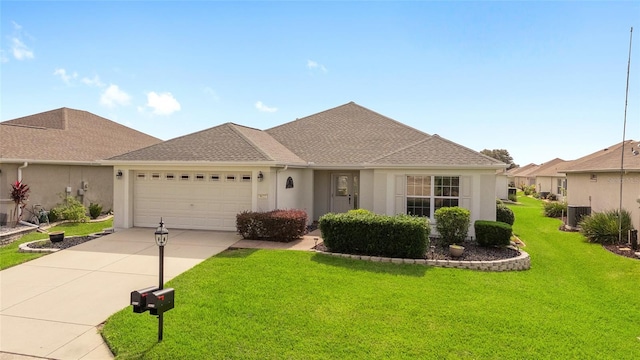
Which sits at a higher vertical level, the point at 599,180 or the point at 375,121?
the point at 375,121

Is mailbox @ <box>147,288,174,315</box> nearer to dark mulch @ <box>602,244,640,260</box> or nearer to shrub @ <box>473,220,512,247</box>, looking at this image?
shrub @ <box>473,220,512,247</box>

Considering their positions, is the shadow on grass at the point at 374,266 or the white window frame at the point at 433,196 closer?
the shadow on grass at the point at 374,266

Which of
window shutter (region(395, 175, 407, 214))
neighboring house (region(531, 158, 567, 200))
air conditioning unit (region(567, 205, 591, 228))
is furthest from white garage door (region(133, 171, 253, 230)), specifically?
neighboring house (region(531, 158, 567, 200))

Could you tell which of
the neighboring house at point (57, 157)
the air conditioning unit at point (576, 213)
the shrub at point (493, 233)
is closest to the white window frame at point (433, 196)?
the shrub at point (493, 233)

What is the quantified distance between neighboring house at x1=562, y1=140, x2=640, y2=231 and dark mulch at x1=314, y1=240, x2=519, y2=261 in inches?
257

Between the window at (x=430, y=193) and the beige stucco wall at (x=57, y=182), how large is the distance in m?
16.7

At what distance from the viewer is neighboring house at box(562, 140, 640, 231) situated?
13633mm

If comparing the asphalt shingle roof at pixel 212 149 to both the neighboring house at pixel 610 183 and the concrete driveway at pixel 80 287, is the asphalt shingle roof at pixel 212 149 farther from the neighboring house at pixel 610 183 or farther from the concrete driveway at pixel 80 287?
the neighboring house at pixel 610 183

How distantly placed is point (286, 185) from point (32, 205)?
12.4 meters

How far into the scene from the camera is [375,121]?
1902 cm

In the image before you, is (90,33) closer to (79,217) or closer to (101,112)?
(79,217)

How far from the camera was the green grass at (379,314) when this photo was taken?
5039 millimetres

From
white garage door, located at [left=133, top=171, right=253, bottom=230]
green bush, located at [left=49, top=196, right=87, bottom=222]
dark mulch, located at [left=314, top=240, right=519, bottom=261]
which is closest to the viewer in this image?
dark mulch, located at [left=314, top=240, right=519, bottom=261]

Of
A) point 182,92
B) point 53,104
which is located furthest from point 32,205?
point 53,104
